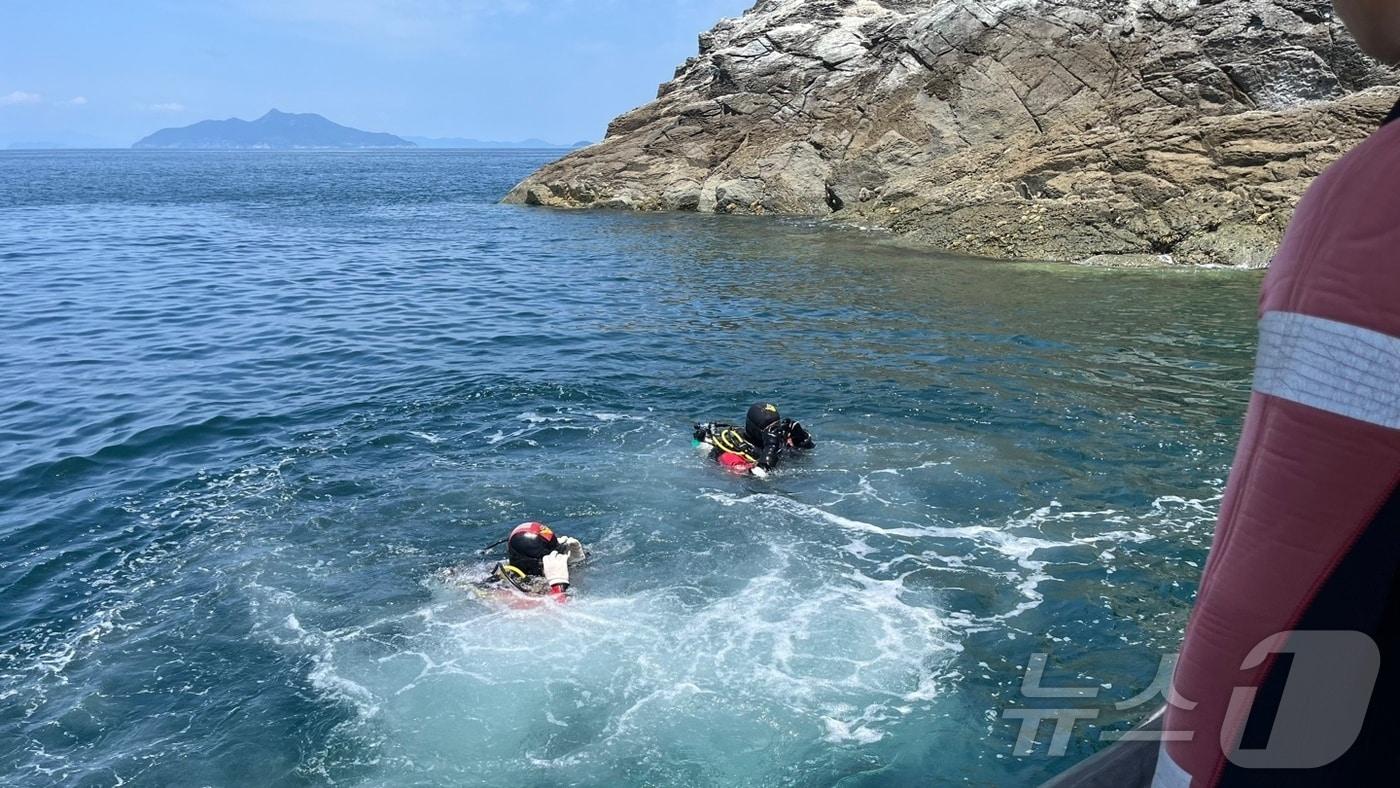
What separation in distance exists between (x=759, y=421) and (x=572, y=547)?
385 cm

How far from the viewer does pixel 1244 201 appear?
27031mm

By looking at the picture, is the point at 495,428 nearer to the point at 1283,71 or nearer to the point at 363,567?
the point at 363,567

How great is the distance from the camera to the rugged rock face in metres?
27.8

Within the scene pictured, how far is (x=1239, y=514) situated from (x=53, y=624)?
11.5m

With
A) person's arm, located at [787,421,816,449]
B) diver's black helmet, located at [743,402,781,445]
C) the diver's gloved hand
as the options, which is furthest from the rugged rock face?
the diver's gloved hand

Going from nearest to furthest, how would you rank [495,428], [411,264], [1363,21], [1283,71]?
1. [1363,21]
2. [495,428]
3. [1283,71]
4. [411,264]

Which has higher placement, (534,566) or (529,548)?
(529,548)

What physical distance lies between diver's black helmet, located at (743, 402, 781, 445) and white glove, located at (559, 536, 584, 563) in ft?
12.0

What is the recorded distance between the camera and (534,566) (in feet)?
32.4

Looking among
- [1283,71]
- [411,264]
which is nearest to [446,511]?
[411,264]

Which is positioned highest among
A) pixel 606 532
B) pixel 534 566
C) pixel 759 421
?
pixel 759 421

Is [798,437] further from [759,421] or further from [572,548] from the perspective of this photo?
[572,548]

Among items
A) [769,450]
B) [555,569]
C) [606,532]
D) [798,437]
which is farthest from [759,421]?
[555,569]

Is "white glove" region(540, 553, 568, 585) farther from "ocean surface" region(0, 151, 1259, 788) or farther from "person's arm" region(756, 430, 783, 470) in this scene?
"person's arm" region(756, 430, 783, 470)
